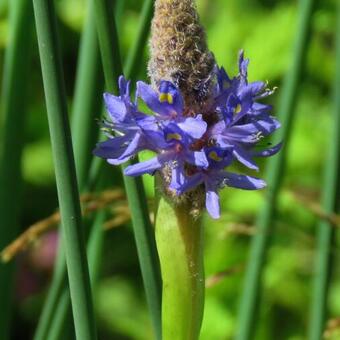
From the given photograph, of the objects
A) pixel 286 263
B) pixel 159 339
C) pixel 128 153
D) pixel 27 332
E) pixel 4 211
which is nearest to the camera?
pixel 128 153

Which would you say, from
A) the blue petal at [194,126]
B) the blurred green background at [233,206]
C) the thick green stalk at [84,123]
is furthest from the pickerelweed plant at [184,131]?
the blurred green background at [233,206]

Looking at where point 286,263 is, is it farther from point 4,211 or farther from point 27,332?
point 4,211

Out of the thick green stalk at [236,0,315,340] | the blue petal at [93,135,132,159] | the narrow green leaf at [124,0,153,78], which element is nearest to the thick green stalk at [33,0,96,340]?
the blue petal at [93,135,132,159]

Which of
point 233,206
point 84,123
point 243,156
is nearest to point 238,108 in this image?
point 243,156

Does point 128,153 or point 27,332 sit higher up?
point 128,153

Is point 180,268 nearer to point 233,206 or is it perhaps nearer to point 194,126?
point 194,126

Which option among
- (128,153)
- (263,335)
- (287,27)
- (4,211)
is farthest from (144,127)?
(287,27)

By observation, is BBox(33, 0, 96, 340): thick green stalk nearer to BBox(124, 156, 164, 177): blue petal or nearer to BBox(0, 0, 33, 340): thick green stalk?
BBox(124, 156, 164, 177): blue petal

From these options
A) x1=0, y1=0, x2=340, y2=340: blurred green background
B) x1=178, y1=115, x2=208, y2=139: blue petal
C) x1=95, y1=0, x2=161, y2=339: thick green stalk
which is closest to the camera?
x1=178, y1=115, x2=208, y2=139: blue petal
